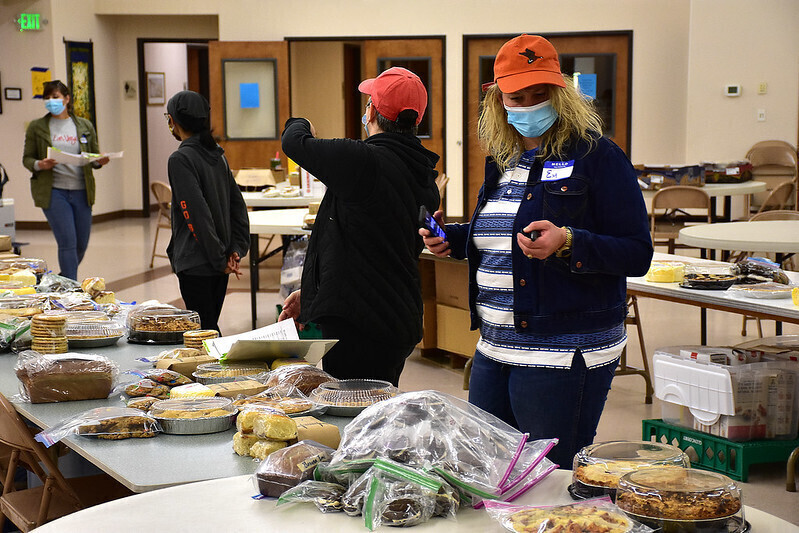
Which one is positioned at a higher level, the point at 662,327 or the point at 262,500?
the point at 262,500

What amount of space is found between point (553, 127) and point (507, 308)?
0.44 metres

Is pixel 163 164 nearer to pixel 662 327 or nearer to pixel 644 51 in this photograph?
pixel 644 51

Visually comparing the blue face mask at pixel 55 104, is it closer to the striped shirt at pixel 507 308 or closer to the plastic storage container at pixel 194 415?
the plastic storage container at pixel 194 415

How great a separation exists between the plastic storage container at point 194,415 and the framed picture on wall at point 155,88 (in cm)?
1354

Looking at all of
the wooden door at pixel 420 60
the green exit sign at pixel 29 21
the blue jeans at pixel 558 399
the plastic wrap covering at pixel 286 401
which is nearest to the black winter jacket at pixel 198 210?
the plastic wrap covering at pixel 286 401

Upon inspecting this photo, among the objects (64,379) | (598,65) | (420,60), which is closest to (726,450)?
(64,379)

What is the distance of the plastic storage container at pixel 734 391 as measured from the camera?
378 centimetres

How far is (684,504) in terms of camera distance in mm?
1266

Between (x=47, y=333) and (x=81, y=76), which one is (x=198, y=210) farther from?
(x=81, y=76)

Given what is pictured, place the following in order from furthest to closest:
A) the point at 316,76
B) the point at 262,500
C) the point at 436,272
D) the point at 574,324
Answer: the point at 316,76, the point at 436,272, the point at 574,324, the point at 262,500

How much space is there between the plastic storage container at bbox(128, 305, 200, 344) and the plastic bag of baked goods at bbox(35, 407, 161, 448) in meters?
0.91

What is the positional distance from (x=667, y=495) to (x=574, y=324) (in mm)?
895

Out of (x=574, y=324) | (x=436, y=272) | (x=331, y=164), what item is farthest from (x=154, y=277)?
(x=574, y=324)

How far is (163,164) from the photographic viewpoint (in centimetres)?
1572
